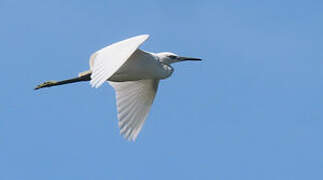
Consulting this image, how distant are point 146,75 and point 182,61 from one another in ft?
4.06

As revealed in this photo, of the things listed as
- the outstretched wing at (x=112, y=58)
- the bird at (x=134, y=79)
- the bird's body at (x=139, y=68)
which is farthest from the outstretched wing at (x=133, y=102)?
the outstretched wing at (x=112, y=58)

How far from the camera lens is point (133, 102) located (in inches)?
546

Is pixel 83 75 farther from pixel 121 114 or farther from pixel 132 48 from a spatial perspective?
pixel 132 48

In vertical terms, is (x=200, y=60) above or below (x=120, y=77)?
above

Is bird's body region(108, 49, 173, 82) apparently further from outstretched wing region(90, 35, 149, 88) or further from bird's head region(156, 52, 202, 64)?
outstretched wing region(90, 35, 149, 88)

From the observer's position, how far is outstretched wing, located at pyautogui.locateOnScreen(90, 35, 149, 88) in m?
10.7

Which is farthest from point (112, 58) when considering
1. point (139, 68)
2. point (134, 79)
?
point (134, 79)

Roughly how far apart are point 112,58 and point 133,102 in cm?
268

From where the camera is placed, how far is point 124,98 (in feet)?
45.5

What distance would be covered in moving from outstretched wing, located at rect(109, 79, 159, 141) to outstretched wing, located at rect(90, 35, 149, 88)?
1697mm

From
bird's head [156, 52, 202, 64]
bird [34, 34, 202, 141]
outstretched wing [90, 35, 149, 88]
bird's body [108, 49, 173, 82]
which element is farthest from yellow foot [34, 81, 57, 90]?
outstretched wing [90, 35, 149, 88]

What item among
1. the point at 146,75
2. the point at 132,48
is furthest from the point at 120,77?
the point at 132,48

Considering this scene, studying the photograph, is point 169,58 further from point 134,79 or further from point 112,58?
point 112,58

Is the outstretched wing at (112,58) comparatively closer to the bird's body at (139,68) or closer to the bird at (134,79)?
the bird at (134,79)
